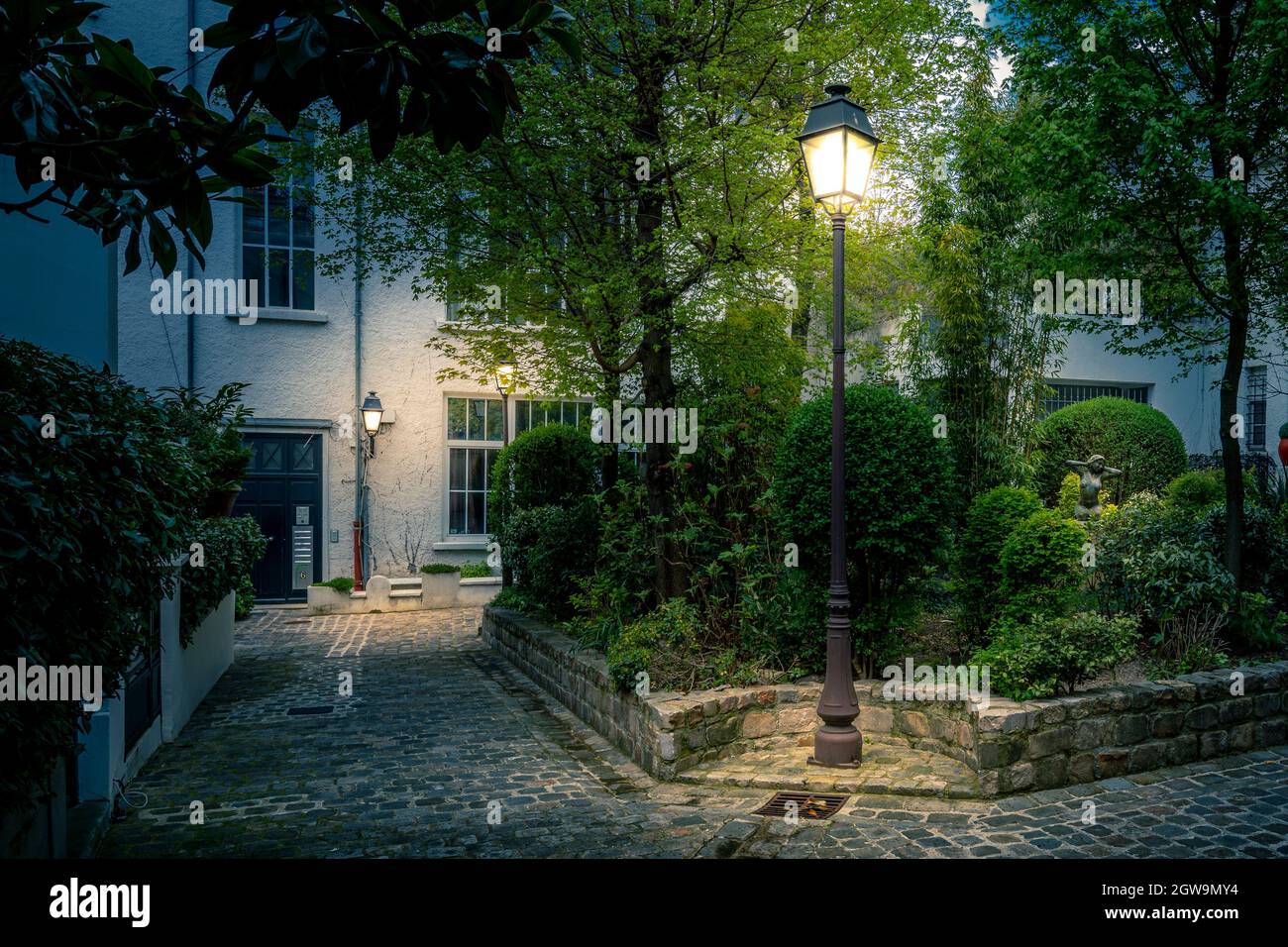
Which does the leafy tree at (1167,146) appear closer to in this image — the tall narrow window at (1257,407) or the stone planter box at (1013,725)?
the stone planter box at (1013,725)

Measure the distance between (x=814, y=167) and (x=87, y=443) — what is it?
16.2 ft

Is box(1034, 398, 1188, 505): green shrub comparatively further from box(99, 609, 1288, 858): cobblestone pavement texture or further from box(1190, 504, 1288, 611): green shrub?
box(99, 609, 1288, 858): cobblestone pavement texture

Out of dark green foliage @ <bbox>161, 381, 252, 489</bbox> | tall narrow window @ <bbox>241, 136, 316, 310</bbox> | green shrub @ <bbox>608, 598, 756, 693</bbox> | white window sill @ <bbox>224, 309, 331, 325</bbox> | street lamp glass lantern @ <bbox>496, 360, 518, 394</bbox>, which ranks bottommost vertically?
green shrub @ <bbox>608, 598, 756, 693</bbox>

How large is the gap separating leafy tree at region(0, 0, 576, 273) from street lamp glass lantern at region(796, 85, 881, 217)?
3964 millimetres

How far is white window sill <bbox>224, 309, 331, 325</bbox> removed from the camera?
14.9 m

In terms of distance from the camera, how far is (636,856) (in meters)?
4.78

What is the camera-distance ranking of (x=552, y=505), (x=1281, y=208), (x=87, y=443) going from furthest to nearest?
(x=552, y=505)
(x=1281, y=208)
(x=87, y=443)

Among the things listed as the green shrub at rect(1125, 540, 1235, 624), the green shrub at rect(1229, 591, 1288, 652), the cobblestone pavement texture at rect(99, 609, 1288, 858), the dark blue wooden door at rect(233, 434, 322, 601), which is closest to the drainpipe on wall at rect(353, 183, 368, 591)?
the dark blue wooden door at rect(233, 434, 322, 601)

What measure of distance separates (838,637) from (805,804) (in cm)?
122

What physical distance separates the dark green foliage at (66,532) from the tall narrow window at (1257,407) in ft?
60.3

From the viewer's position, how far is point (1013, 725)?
5.51 m
